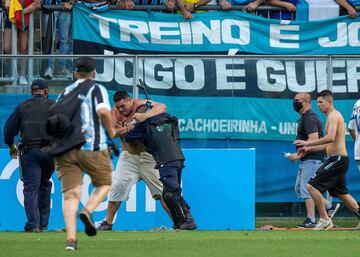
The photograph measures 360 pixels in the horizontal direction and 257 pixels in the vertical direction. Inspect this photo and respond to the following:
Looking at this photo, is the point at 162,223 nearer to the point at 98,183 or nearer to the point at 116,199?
the point at 116,199

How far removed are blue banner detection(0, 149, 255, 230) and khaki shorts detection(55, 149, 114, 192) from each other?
15.4ft

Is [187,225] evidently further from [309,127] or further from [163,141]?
[309,127]

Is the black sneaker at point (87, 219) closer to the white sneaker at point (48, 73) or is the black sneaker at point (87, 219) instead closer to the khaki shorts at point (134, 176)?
the khaki shorts at point (134, 176)

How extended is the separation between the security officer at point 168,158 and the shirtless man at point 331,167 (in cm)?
190

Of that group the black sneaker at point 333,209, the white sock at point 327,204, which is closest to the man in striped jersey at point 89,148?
the white sock at point 327,204

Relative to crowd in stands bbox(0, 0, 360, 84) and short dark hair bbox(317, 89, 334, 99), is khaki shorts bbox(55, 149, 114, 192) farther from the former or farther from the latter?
crowd in stands bbox(0, 0, 360, 84)

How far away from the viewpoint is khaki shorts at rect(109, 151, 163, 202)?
15.3 meters

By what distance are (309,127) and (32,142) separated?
13.4 ft

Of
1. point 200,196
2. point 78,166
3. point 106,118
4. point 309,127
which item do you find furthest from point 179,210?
point 106,118

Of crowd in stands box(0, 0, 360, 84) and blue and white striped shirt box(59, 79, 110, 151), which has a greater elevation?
crowd in stands box(0, 0, 360, 84)

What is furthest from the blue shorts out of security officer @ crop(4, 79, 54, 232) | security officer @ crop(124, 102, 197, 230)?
security officer @ crop(4, 79, 54, 232)

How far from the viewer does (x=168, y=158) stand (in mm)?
14688

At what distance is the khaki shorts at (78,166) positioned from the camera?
1111cm

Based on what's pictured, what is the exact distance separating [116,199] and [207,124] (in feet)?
7.69
